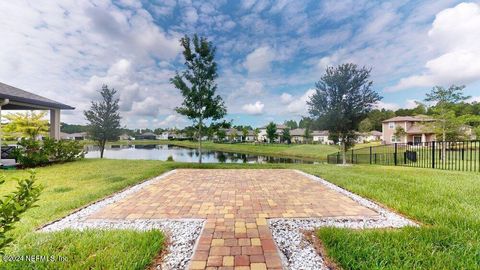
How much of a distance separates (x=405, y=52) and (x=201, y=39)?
350 inches

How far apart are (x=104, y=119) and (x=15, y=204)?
650 inches

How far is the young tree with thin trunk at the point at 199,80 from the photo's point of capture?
386 inches

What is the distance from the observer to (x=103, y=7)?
6367mm

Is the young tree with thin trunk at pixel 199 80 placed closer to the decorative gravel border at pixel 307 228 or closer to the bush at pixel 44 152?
the bush at pixel 44 152

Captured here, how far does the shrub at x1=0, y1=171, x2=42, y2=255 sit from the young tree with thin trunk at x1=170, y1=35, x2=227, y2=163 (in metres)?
8.61

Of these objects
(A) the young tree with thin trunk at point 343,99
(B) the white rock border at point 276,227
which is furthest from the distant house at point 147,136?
(B) the white rock border at point 276,227

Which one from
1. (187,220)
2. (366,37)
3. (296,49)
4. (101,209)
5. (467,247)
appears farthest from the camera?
(296,49)

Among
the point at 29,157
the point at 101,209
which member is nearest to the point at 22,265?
the point at 101,209

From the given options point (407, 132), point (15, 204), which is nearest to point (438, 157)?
point (407, 132)

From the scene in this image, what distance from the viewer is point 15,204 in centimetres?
130

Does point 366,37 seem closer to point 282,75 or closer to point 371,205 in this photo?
point 282,75

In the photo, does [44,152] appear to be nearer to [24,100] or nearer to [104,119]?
[24,100]

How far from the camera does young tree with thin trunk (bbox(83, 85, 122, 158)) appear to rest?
592 inches

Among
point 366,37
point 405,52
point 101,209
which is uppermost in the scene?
point 366,37
